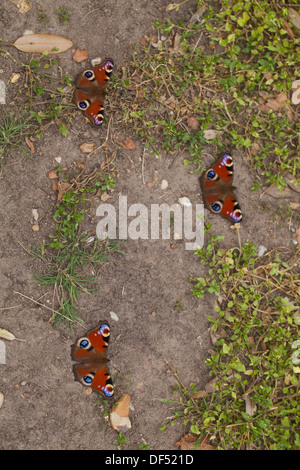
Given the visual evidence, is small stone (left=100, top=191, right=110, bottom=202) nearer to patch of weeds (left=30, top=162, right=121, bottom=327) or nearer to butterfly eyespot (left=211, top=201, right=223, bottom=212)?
patch of weeds (left=30, top=162, right=121, bottom=327)

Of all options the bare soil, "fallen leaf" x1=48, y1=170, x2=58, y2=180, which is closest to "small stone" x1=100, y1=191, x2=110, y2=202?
the bare soil

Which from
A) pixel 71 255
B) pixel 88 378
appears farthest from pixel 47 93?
pixel 88 378

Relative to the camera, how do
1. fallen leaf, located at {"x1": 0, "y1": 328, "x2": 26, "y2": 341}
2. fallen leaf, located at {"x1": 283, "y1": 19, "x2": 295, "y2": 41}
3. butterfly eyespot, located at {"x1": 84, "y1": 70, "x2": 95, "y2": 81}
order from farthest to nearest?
fallen leaf, located at {"x1": 283, "y1": 19, "x2": 295, "y2": 41}
butterfly eyespot, located at {"x1": 84, "y1": 70, "x2": 95, "y2": 81}
fallen leaf, located at {"x1": 0, "y1": 328, "x2": 26, "y2": 341}

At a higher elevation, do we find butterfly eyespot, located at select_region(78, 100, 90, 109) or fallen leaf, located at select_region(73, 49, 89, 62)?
fallen leaf, located at select_region(73, 49, 89, 62)

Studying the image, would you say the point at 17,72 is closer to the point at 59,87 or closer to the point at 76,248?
the point at 59,87

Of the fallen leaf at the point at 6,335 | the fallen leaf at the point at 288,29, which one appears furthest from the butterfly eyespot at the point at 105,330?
the fallen leaf at the point at 288,29

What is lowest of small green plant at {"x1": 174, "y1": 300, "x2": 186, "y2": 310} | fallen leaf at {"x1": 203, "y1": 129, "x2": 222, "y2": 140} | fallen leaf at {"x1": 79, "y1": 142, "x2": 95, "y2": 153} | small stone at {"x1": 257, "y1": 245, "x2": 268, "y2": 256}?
small green plant at {"x1": 174, "y1": 300, "x2": 186, "y2": 310}

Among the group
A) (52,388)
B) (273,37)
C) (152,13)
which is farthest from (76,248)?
(273,37)
